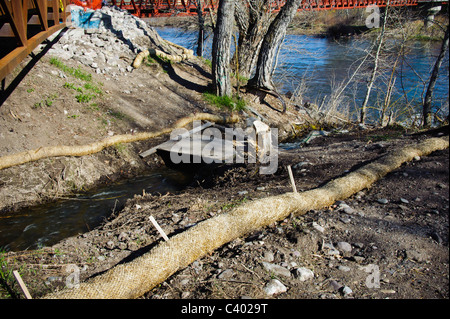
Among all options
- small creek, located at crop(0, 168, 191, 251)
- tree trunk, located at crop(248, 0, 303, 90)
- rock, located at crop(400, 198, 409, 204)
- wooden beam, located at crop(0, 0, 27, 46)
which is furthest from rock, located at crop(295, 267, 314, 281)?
tree trunk, located at crop(248, 0, 303, 90)

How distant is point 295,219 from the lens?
346 cm

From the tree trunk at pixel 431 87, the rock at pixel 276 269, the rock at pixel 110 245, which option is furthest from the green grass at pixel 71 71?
the tree trunk at pixel 431 87

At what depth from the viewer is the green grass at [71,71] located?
7.79 metres

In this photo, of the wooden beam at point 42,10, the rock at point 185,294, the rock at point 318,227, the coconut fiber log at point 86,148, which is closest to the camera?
the rock at point 185,294

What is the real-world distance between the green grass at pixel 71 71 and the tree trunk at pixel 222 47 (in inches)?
138

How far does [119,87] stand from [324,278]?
7648 mm

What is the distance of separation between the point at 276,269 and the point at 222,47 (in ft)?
24.3

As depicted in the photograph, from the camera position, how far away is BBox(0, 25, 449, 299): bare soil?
255 cm

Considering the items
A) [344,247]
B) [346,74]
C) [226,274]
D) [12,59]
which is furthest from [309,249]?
[346,74]

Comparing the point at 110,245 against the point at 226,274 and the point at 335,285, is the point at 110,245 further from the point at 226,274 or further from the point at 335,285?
the point at 335,285

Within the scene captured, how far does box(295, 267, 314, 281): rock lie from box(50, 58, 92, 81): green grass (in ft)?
24.2

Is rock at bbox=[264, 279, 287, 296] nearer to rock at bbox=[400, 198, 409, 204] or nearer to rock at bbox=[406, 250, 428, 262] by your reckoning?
rock at bbox=[406, 250, 428, 262]

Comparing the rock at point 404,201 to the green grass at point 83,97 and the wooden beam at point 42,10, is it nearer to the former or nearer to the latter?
the wooden beam at point 42,10
